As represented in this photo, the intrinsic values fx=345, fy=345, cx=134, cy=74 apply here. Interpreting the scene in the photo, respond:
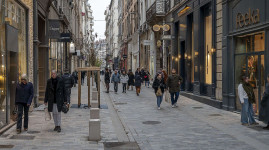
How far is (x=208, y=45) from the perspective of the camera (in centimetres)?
1736

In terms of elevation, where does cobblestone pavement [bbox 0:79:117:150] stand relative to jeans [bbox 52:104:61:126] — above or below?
below

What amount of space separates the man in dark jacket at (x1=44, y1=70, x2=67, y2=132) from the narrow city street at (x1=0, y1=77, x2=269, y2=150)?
51 cm

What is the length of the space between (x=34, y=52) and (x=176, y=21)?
1114 cm

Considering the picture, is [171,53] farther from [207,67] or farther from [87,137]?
[87,137]

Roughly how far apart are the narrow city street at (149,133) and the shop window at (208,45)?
383cm

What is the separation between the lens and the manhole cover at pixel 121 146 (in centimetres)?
768

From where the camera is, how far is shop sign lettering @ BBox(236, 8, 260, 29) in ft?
38.7

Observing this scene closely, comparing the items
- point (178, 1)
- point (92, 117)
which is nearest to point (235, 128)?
point (92, 117)

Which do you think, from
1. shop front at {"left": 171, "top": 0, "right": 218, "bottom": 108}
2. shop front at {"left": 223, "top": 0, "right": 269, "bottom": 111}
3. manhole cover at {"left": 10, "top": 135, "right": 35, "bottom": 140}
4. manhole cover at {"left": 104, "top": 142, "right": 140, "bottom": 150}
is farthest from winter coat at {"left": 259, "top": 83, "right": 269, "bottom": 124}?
→ manhole cover at {"left": 10, "top": 135, "right": 35, "bottom": 140}

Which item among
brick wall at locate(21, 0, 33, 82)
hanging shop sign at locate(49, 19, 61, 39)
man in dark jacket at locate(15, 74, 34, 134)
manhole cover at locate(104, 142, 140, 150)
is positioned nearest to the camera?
manhole cover at locate(104, 142, 140, 150)

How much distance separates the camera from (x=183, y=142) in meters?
8.23

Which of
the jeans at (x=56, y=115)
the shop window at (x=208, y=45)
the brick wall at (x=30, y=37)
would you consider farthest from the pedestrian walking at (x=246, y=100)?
the brick wall at (x=30, y=37)

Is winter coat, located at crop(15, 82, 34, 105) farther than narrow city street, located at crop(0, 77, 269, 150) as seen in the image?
Yes

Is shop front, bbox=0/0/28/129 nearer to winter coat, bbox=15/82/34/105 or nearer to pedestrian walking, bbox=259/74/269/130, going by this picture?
winter coat, bbox=15/82/34/105
